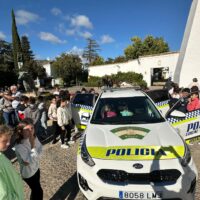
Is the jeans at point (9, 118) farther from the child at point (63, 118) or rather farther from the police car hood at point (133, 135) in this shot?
the police car hood at point (133, 135)

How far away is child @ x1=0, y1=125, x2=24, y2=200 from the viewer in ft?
6.86

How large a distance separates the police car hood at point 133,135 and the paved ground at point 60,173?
3.46ft

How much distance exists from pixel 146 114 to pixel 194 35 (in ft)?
41.1

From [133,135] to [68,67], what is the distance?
144ft

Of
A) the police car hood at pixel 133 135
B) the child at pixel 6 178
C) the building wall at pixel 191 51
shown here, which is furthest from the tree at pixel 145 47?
the child at pixel 6 178

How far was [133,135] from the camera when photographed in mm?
3844

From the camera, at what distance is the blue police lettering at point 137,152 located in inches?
132

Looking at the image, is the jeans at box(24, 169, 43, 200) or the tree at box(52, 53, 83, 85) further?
the tree at box(52, 53, 83, 85)

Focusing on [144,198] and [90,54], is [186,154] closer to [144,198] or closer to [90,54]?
[144,198]

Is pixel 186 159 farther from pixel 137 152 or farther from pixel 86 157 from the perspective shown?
pixel 86 157

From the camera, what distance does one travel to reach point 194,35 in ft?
49.9

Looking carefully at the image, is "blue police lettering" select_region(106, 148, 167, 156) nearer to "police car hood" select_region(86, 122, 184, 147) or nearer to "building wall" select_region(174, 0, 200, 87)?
"police car hood" select_region(86, 122, 184, 147)

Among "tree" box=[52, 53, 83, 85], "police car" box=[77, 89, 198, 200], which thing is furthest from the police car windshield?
"tree" box=[52, 53, 83, 85]

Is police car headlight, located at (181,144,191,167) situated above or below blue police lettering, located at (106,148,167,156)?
below
